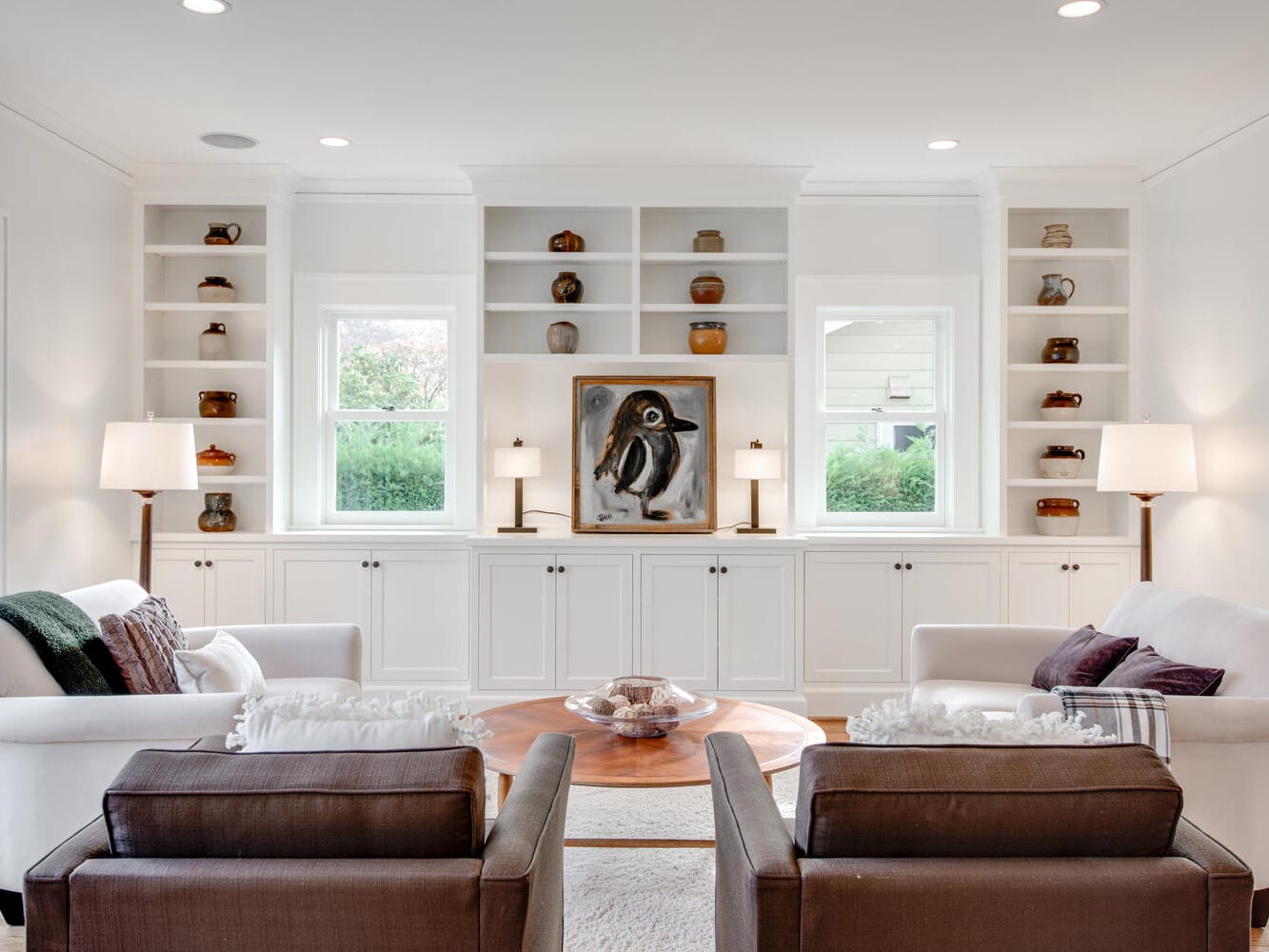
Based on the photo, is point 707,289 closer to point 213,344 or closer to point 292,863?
point 213,344

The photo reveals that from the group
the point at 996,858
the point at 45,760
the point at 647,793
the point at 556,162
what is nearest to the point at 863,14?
the point at 556,162

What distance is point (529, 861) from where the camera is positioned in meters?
1.50

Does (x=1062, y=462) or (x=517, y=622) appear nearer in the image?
(x=517, y=622)

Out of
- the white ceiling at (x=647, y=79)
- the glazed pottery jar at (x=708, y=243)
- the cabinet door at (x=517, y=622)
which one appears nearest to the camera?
the white ceiling at (x=647, y=79)

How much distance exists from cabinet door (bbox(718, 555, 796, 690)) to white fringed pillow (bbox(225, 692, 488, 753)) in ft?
9.74

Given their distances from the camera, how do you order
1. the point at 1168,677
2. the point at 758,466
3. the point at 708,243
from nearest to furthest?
1. the point at 1168,677
2. the point at 758,466
3. the point at 708,243

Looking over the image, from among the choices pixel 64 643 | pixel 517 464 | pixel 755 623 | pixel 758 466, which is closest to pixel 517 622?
pixel 517 464

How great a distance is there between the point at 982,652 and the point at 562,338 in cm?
237

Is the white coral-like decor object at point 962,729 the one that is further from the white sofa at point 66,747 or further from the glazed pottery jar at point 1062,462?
the glazed pottery jar at point 1062,462

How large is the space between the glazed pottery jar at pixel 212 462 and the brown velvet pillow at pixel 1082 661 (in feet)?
12.3

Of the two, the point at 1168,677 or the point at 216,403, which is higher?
the point at 216,403

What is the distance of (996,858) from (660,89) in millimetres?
2972

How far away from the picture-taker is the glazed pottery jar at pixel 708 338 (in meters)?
4.84

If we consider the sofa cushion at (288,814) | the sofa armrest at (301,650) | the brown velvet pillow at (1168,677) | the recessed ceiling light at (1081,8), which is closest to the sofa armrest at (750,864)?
the sofa cushion at (288,814)
